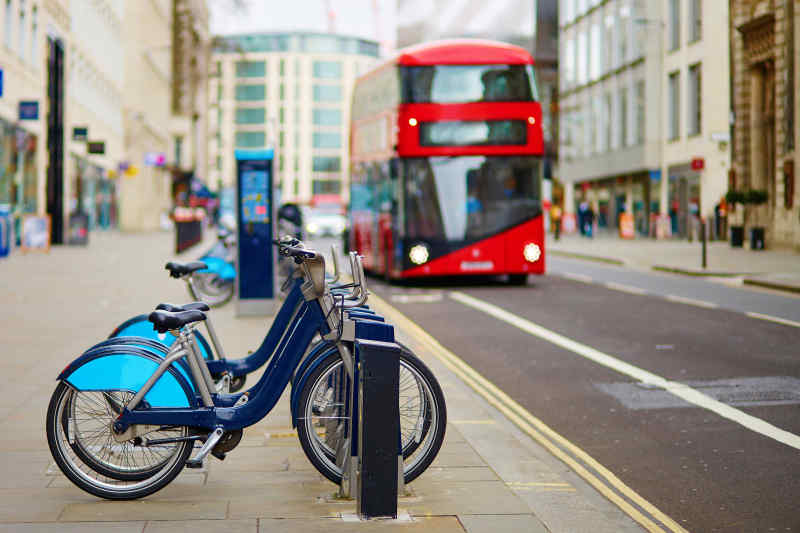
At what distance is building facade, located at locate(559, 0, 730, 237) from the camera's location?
48.3m

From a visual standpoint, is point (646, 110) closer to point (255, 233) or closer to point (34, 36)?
point (34, 36)

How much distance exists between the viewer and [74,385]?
18.2 ft

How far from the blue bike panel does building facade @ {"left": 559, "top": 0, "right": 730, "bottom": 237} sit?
111 feet

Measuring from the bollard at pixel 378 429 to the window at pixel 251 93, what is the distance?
161 metres

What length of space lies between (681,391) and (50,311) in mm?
9213

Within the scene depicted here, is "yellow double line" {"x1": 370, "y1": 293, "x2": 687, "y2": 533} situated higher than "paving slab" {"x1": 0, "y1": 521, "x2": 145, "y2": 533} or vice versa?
"paving slab" {"x1": 0, "y1": 521, "x2": 145, "y2": 533}

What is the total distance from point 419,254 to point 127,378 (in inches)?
625

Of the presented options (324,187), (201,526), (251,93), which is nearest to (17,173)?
(201,526)

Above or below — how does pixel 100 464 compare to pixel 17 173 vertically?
below

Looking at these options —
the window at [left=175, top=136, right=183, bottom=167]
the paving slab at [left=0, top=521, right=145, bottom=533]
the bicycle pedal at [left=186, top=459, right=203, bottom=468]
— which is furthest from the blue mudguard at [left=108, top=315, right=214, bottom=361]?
the window at [left=175, top=136, right=183, bottom=167]

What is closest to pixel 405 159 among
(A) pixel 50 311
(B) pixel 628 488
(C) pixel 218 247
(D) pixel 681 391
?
(C) pixel 218 247

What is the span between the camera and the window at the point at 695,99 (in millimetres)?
50031

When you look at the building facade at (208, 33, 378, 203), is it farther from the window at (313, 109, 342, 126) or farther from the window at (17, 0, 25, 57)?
the window at (17, 0, 25, 57)

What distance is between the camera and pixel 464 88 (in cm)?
2081
